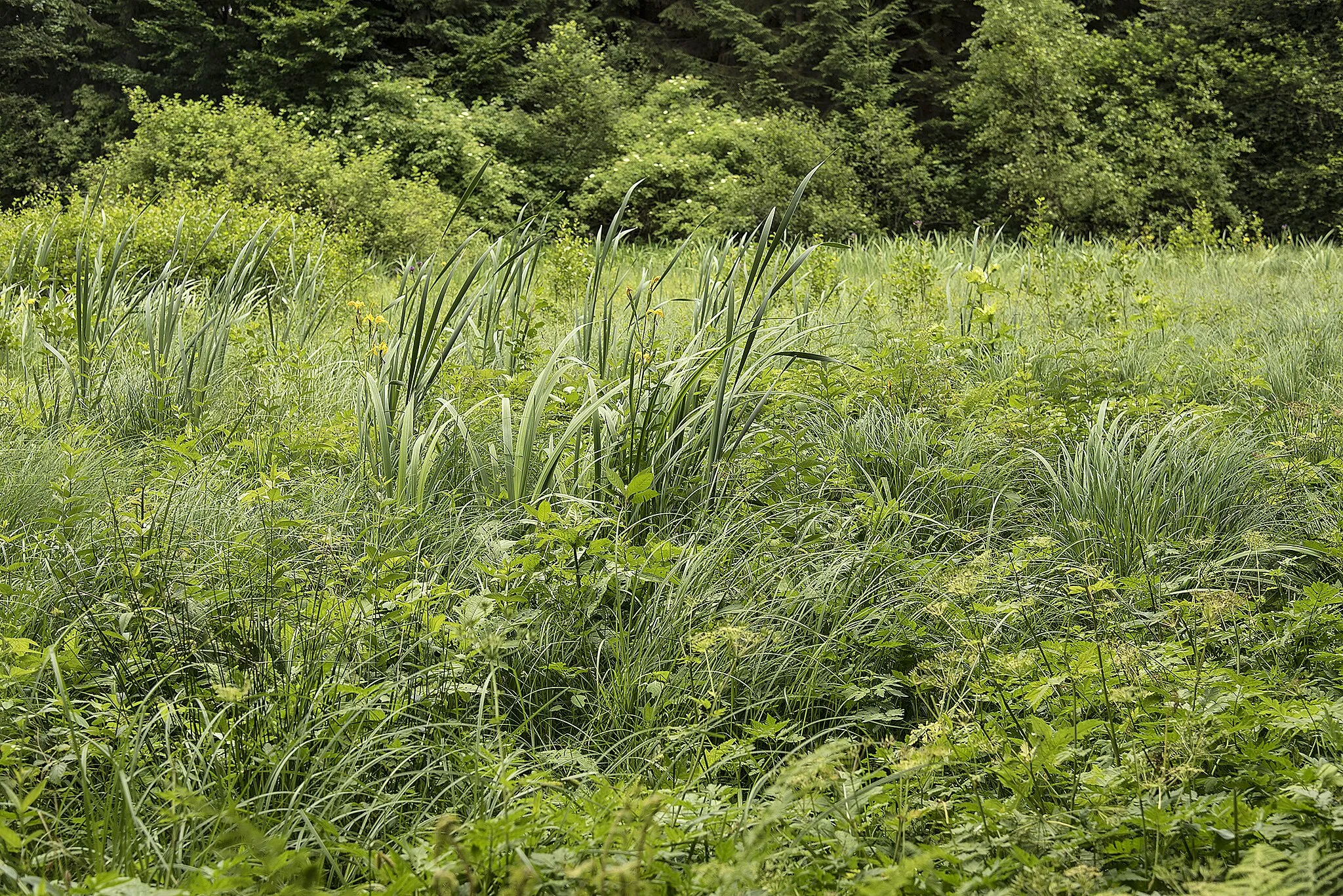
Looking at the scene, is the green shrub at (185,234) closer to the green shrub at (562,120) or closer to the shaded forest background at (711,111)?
the shaded forest background at (711,111)

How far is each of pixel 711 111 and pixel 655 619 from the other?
13399 mm

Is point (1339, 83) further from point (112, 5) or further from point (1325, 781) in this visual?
point (112, 5)

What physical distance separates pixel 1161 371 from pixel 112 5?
64.7ft

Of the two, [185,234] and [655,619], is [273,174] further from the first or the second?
[655,619]

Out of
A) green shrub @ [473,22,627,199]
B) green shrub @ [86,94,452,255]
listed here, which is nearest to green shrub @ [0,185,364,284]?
green shrub @ [86,94,452,255]

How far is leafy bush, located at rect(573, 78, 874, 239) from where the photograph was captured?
1215cm

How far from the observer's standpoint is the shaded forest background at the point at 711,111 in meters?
11.9

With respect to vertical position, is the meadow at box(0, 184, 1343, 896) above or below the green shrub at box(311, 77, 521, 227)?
below

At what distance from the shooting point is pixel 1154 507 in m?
2.77

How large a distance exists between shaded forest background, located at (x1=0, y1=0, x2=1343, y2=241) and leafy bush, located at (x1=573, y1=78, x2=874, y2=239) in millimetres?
43

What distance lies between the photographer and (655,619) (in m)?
2.14

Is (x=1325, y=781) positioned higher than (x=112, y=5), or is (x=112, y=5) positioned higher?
(x=112, y=5)

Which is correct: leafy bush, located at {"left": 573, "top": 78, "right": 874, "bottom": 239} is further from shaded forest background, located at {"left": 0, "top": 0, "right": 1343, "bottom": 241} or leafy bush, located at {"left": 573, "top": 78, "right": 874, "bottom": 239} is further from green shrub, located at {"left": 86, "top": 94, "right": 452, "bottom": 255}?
green shrub, located at {"left": 86, "top": 94, "right": 452, "bottom": 255}

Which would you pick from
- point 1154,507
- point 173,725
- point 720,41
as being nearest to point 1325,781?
point 1154,507
